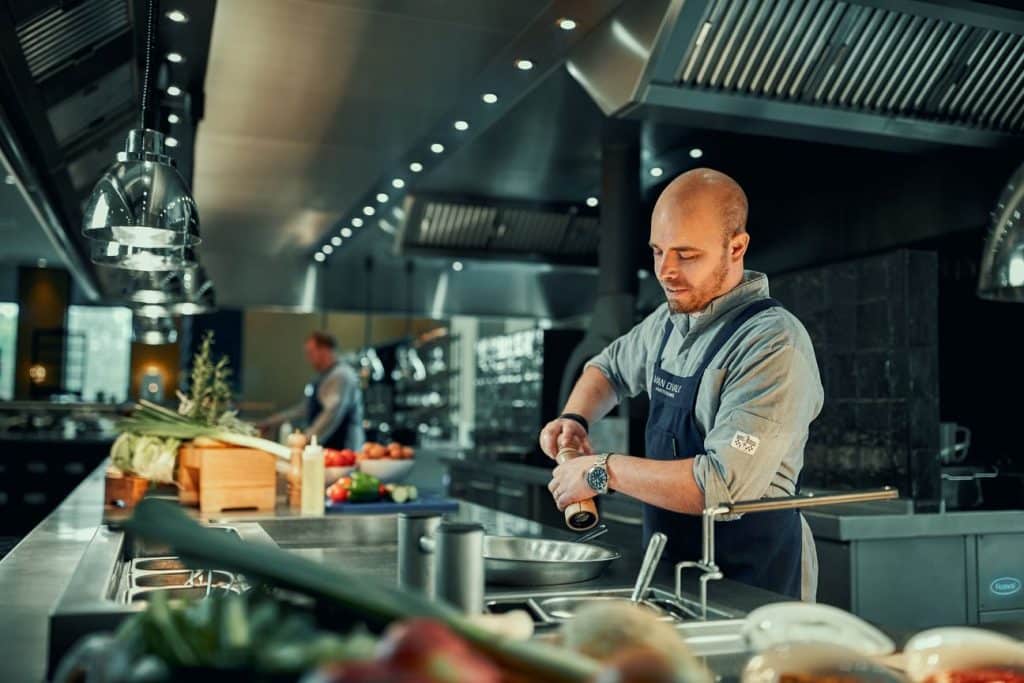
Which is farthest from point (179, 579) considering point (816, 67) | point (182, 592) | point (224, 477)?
point (816, 67)

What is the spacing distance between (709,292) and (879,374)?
223cm

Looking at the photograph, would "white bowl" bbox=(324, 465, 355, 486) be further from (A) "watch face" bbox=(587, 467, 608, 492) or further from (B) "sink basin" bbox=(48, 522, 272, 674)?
(A) "watch face" bbox=(587, 467, 608, 492)

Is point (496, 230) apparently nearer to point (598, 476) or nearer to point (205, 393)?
point (205, 393)

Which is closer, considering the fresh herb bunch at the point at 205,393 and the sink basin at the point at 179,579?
the sink basin at the point at 179,579

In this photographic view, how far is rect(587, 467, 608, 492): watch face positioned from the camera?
Answer: 203cm

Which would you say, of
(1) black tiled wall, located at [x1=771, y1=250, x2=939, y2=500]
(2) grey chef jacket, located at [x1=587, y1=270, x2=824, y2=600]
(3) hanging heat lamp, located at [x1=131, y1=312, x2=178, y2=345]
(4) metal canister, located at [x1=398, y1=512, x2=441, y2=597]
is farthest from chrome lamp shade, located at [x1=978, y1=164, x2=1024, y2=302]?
(3) hanging heat lamp, located at [x1=131, y1=312, x2=178, y2=345]

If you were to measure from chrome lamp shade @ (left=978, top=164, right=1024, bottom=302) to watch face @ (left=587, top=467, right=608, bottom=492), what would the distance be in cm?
90

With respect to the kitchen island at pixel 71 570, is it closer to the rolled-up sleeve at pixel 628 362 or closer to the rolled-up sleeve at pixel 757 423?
the rolled-up sleeve at pixel 757 423

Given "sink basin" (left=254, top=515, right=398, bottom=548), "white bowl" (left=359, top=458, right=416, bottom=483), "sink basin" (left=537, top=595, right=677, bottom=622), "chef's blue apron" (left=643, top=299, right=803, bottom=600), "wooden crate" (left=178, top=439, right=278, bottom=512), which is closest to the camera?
"sink basin" (left=537, top=595, right=677, bottom=622)

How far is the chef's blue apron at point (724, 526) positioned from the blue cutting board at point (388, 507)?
44.5 inches

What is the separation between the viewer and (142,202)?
2.44 meters

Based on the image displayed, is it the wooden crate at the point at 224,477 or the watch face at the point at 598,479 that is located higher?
the watch face at the point at 598,479

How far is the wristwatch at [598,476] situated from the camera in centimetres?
203

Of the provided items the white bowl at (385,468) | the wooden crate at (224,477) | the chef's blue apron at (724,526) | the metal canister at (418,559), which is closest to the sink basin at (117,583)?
the metal canister at (418,559)
